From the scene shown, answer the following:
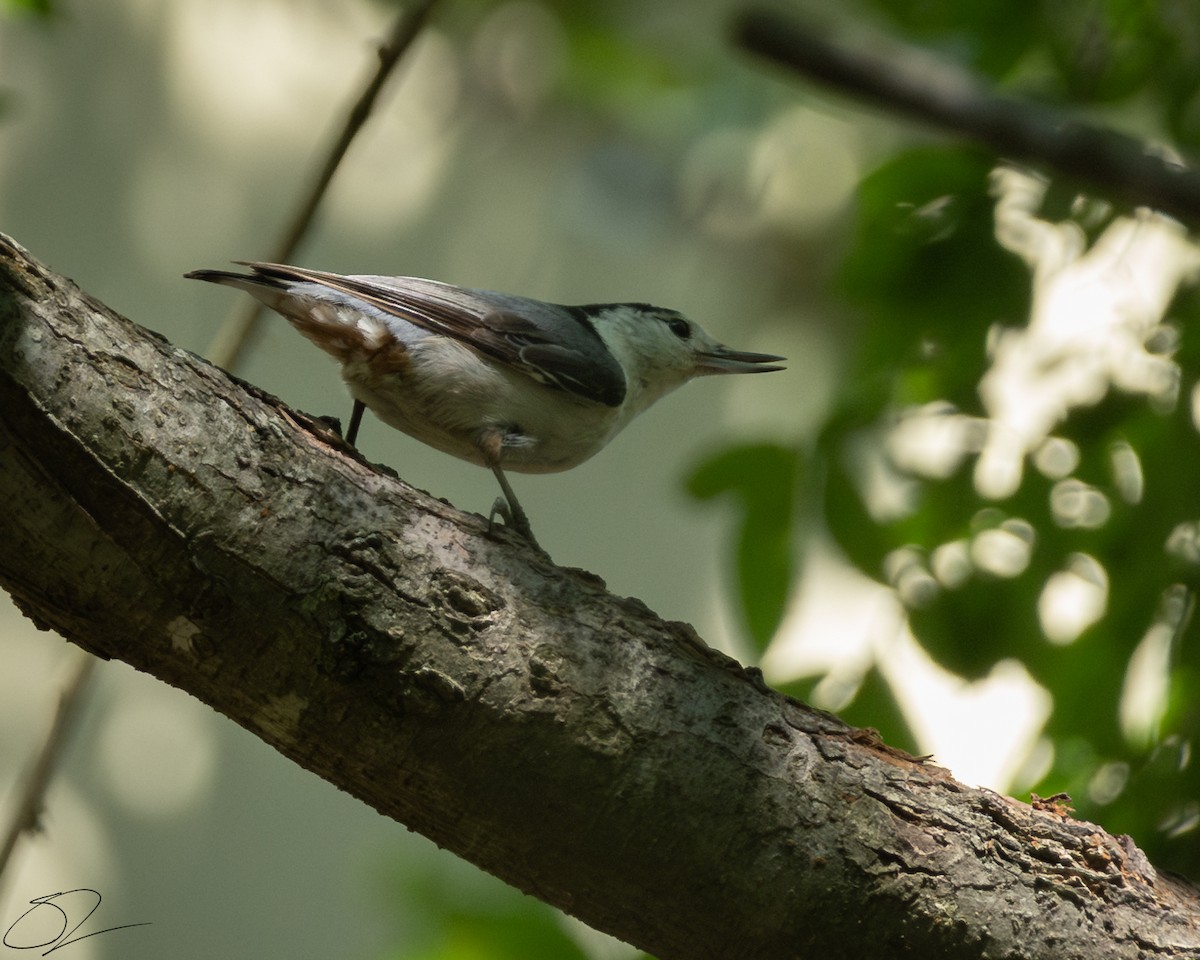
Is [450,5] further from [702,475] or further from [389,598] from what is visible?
[389,598]

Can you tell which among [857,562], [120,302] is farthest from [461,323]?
[120,302]

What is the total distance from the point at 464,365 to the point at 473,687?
94 centimetres

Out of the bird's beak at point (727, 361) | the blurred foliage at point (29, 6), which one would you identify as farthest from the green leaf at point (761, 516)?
the blurred foliage at point (29, 6)

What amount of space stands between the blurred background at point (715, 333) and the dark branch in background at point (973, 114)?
38 millimetres

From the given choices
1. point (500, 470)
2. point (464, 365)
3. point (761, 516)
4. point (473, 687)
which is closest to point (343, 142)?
point (464, 365)

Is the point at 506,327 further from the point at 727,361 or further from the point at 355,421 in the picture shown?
the point at 727,361

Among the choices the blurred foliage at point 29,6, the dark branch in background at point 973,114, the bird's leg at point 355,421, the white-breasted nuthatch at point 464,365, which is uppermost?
the dark branch in background at point 973,114

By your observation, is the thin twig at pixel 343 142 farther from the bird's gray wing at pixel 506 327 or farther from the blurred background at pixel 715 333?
the blurred background at pixel 715 333

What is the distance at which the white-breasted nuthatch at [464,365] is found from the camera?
6.68 ft

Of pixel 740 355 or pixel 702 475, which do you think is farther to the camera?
pixel 740 355

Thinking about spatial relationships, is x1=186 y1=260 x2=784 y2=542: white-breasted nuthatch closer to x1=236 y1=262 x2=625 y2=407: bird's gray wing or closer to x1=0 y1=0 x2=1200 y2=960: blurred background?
x1=236 y1=262 x2=625 y2=407: bird's gray wing

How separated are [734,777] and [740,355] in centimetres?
160

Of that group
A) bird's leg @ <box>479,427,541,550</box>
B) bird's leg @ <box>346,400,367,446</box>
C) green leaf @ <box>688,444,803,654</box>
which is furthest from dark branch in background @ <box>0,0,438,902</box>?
green leaf @ <box>688,444,803,654</box>

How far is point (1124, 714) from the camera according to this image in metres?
1.84
